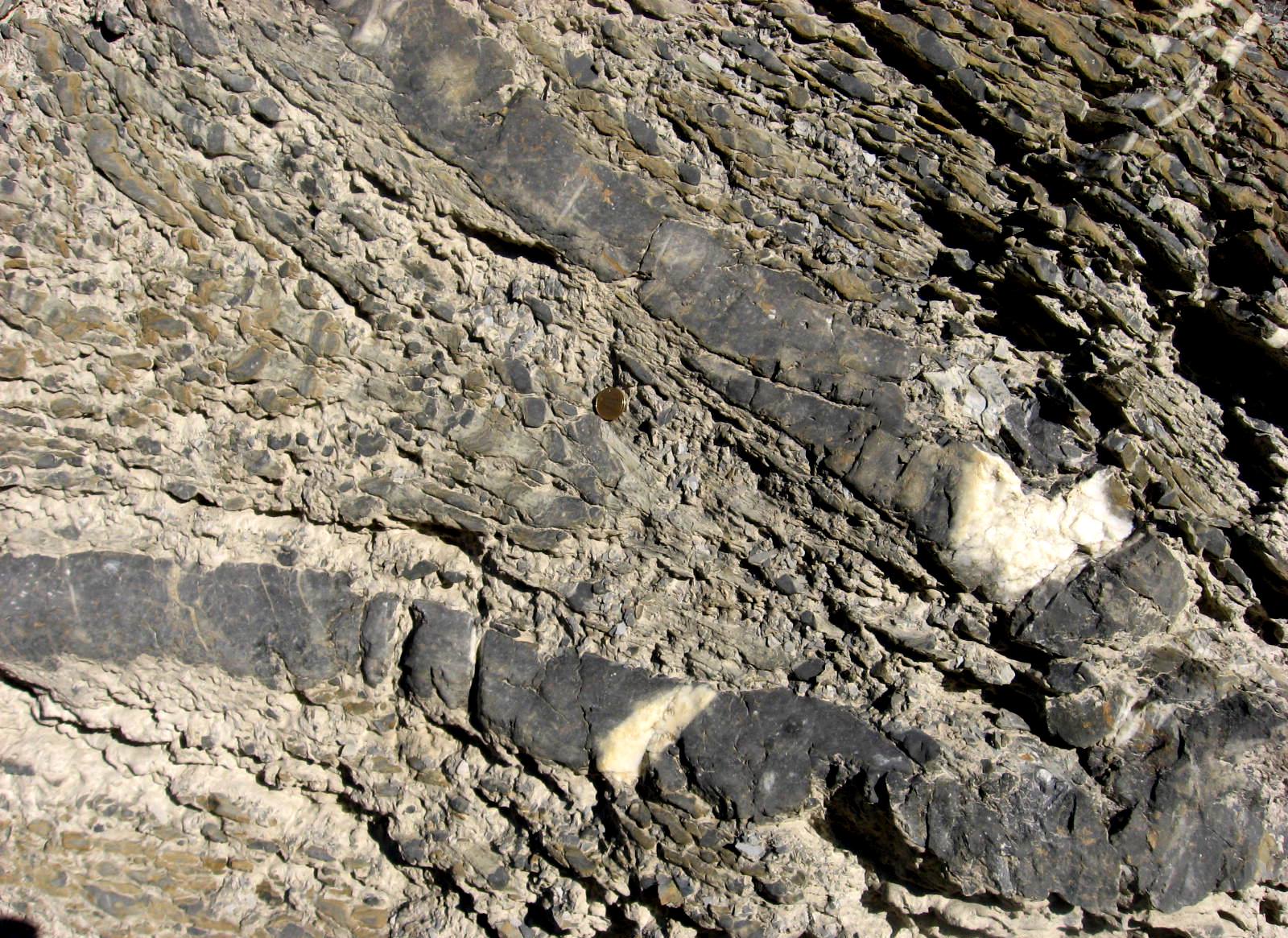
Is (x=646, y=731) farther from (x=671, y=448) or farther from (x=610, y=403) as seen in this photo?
(x=610, y=403)

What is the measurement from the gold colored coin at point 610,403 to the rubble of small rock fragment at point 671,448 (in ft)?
0.04

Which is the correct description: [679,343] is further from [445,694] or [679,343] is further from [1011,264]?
[445,694]

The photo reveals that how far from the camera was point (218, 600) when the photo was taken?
100 inches

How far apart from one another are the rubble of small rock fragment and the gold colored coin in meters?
0.01

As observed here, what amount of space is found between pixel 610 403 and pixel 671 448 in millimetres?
211

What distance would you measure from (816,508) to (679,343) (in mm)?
581

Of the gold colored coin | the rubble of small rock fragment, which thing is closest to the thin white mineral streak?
the rubble of small rock fragment

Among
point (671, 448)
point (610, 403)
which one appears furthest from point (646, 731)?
point (610, 403)

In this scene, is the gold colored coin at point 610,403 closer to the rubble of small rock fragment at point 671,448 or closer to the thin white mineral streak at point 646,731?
the rubble of small rock fragment at point 671,448

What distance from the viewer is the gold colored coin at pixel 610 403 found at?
101 inches

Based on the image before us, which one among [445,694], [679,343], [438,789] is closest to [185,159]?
[679,343]

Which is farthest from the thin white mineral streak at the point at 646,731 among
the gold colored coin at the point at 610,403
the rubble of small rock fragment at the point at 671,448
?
the gold colored coin at the point at 610,403

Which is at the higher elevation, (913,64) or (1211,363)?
(913,64)

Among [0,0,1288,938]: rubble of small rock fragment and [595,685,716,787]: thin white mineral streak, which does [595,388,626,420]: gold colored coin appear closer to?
[0,0,1288,938]: rubble of small rock fragment
